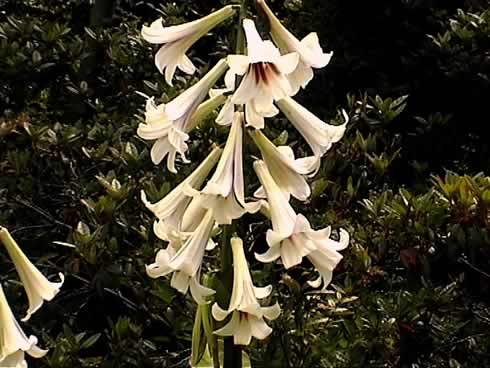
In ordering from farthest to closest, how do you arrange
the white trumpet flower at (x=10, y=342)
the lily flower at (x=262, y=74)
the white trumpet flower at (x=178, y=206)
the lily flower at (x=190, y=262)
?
the white trumpet flower at (x=178, y=206), the lily flower at (x=190, y=262), the lily flower at (x=262, y=74), the white trumpet flower at (x=10, y=342)

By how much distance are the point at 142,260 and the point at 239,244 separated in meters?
1.30

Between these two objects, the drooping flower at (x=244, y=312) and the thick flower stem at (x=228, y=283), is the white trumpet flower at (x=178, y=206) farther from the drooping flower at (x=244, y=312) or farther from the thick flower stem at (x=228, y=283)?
the drooping flower at (x=244, y=312)

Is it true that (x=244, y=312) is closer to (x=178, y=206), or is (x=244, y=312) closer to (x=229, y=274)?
(x=229, y=274)

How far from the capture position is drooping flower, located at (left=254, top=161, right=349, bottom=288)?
2271 mm

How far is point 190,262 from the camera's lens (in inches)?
90.4

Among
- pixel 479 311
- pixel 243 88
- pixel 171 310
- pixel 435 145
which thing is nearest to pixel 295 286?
pixel 171 310

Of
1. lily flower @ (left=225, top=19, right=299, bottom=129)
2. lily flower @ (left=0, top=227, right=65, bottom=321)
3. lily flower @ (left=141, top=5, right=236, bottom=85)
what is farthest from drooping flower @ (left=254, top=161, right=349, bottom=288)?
lily flower @ (left=0, top=227, right=65, bottom=321)

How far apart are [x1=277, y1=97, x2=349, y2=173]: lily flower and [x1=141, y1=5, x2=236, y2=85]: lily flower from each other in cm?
27

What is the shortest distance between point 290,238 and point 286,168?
183 millimetres

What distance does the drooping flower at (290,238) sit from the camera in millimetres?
2271

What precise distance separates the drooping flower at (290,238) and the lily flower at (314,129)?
135mm

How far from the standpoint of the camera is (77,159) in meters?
4.44

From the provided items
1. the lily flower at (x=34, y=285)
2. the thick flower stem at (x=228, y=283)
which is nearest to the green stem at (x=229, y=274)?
the thick flower stem at (x=228, y=283)

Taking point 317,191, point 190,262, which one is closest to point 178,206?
point 190,262
